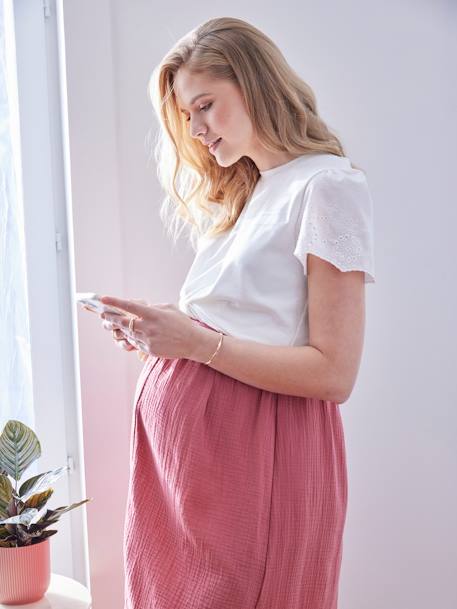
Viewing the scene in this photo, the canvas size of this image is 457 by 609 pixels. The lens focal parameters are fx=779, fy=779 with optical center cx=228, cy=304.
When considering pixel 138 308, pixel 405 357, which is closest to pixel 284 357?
pixel 138 308

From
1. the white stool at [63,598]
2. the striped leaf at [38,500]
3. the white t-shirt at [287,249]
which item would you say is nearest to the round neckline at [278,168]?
Result: the white t-shirt at [287,249]

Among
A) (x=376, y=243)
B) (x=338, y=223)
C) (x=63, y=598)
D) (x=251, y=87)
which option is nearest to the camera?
(x=338, y=223)

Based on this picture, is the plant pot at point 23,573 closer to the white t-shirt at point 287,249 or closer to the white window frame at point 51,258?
the white window frame at point 51,258

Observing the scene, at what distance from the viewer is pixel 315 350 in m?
1.27

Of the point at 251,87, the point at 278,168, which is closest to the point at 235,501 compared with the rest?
the point at 278,168

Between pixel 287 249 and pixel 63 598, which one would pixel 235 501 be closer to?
pixel 287 249

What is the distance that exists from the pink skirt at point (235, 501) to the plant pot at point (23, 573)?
322 millimetres

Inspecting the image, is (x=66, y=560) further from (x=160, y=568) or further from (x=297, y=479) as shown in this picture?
(x=297, y=479)

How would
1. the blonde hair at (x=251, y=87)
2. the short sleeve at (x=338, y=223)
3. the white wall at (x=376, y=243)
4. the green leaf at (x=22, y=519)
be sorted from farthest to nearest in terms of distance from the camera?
1. the white wall at (x=376, y=243)
2. the green leaf at (x=22, y=519)
3. the blonde hair at (x=251, y=87)
4. the short sleeve at (x=338, y=223)

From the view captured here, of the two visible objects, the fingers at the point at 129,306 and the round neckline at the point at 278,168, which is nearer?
the fingers at the point at 129,306

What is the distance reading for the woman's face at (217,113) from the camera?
138 centimetres

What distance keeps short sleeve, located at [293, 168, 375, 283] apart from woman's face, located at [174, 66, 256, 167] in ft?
0.63

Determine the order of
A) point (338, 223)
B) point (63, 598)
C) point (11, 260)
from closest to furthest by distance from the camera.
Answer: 1. point (338, 223)
2. point (63, 598)
3. point (11, 260)

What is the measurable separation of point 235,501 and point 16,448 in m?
0.56
